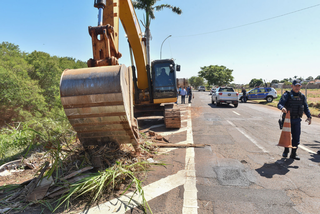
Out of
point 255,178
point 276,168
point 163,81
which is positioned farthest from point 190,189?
point 163,81

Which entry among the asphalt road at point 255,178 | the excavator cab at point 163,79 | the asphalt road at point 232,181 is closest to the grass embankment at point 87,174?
the asphalt road at point 232,181

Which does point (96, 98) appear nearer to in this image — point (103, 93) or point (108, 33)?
point (103, 93)

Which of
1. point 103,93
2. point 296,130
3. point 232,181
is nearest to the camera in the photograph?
point 103,93

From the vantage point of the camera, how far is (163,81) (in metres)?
8.84

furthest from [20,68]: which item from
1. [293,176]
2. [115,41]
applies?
[293,176]

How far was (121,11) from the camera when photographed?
606cm

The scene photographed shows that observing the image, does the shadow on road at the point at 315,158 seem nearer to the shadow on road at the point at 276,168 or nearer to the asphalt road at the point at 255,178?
the asphalt road at the point at 255,178

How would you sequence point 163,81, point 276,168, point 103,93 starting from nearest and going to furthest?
point 103,93
point 276,168
point 163,81

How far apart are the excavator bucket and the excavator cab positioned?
17.6 feet

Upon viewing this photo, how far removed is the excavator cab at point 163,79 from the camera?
8.77 meters

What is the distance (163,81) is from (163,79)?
0.10 meters

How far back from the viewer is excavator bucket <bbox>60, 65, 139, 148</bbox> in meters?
3.22

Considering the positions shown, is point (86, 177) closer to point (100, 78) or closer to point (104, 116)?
point (104, 116)

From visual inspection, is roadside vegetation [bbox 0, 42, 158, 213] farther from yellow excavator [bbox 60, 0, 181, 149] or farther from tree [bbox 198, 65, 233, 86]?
tree [bbox 198, 65, 233, 86]
